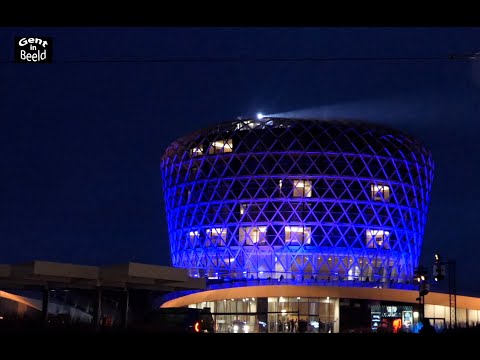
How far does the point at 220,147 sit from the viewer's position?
10575cm

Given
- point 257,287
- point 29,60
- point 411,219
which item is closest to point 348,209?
point 411,219

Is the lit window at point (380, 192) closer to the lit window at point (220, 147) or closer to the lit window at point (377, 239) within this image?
the lit window at point (377, 239)

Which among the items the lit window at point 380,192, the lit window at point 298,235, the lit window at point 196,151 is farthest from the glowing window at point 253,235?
the lit window at point 380,192

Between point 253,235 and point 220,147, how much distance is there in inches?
500

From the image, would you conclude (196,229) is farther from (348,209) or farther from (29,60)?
(29,60)

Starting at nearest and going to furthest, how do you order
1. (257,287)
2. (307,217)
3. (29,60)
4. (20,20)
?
(20,20), (29,60), (257,287), (307,217)

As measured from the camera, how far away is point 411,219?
110m

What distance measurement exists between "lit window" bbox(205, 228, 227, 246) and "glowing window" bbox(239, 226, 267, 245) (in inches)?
91.5

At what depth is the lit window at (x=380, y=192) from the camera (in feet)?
343

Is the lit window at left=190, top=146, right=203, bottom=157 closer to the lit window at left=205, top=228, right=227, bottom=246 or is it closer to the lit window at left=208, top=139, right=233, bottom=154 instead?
the lit window at left=208, top=139, right=233, bottom=154

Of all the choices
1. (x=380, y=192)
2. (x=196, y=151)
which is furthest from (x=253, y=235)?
(x=380, y=192)

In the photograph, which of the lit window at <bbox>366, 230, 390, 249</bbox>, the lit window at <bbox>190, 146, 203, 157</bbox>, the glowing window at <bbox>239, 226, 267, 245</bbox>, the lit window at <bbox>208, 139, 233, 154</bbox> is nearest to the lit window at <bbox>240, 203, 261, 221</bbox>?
the glowing window at <bbox>239, 226, 267, 245</bbox>

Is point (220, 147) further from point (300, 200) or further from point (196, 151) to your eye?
point (300, 200)

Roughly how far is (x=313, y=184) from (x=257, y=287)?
18.6 metres
